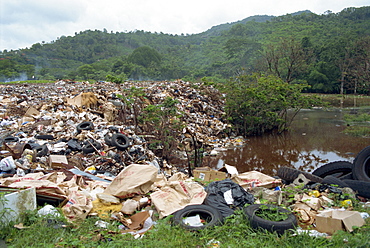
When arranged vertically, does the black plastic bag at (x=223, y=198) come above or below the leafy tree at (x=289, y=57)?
below

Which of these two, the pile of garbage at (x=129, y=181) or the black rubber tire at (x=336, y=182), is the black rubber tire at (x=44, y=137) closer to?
the pile of garbage at (x=129, y=181)

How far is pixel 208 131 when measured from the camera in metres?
11.3

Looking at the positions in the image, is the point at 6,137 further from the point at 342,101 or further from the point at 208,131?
the point at 342,101

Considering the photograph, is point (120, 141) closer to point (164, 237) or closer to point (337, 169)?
point (164, 237)

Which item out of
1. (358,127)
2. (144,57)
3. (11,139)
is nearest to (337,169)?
(11,139)

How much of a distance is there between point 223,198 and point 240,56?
46005mm

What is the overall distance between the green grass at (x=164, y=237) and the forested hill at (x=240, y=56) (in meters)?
12.2

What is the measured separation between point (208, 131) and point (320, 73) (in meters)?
24.9

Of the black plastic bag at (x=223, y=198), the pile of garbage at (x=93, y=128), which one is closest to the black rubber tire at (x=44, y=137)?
the pile of garbage at (x=93, y=128)

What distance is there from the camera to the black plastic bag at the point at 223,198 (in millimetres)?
3531

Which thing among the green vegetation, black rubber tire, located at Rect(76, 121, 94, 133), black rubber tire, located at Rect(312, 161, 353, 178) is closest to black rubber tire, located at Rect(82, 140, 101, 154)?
black rubber tire, located at Rect(76, 121, 94, 133)

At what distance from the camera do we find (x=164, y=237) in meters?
2.77

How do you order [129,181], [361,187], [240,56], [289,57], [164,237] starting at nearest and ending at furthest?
[164,237] → [129,181] → [361,187] → [289,57] → [240,56]

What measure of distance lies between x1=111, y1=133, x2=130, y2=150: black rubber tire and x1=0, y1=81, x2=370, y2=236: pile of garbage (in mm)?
26
